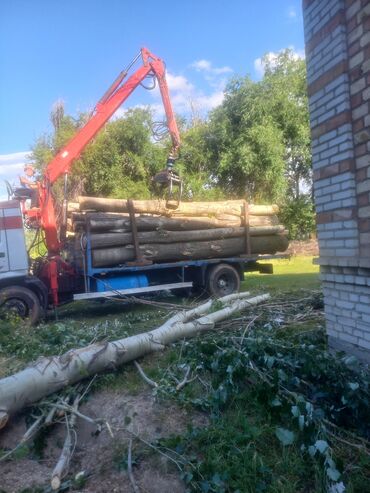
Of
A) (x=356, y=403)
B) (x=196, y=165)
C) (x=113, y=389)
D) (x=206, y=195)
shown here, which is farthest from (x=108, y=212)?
(x=196, y=165)

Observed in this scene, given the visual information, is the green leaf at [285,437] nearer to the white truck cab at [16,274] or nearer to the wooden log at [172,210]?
the white truck cab at [16,274]

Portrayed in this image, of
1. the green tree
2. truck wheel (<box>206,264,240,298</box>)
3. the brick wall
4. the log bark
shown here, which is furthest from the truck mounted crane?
the green tree

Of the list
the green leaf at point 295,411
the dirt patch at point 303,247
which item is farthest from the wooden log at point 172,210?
the dirt patch at point 303,247

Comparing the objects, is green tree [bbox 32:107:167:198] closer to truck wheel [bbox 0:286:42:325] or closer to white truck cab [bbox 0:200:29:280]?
white truck cab [bbox 0:200:29:280]

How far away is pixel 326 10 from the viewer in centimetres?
422

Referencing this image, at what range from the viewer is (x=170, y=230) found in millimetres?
10227

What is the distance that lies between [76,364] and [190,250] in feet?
21.1

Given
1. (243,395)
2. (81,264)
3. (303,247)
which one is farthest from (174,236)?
(303,247)

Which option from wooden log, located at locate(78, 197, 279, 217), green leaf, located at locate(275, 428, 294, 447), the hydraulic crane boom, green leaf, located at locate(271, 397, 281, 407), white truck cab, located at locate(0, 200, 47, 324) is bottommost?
green leaf, located at locate(275, 428, 294, 447)

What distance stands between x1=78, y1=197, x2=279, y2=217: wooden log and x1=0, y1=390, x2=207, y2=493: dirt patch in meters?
6.20

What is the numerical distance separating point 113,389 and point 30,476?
1.25 m

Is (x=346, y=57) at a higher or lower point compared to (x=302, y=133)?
lower

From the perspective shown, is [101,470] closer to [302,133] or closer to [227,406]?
[227,406]

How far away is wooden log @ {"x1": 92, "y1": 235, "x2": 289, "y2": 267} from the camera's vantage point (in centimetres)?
934
